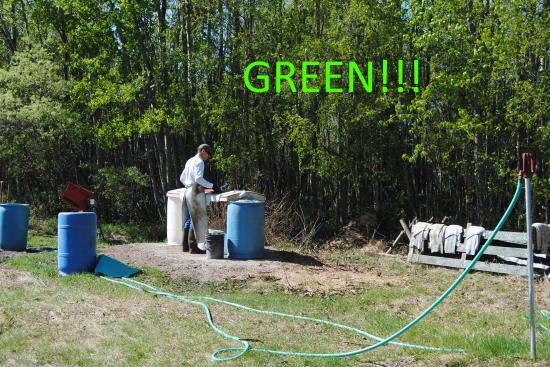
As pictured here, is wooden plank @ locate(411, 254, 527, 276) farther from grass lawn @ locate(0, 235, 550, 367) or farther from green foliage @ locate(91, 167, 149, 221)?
green foliage @ locate(91, 167, 149, 221)

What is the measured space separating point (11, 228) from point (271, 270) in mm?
5755

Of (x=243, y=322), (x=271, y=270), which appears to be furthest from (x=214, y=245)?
(x=243, y=322)

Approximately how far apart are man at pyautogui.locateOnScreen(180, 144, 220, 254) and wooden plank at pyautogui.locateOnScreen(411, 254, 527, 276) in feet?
13.1

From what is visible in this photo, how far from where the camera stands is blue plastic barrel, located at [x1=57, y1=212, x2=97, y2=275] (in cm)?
948

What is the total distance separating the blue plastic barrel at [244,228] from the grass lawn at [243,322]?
1.51 metres

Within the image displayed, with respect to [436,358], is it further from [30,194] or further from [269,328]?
[30,194]

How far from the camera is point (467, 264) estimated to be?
10797 millimetres

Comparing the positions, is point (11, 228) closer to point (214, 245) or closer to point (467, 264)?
point (214, 245)

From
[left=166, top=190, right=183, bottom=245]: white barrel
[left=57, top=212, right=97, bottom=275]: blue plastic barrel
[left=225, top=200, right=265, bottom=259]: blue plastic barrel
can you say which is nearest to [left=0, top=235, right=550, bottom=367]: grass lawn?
[left=57, top=212, right=97, bottom=275]: blue plastic barrel

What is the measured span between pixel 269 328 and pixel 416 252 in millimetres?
5901

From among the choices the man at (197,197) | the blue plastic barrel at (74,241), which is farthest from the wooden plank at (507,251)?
the blue plastic barrel at (74,241)

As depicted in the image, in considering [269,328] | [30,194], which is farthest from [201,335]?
[30,194]

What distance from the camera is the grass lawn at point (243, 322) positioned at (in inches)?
212

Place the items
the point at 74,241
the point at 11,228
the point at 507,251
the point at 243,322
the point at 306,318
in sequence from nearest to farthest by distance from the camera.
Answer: the point at 243,322
the point at 306,318
the point at 74,241
the point at 507,251
the point at 11,228
